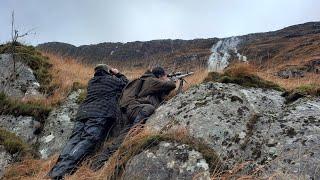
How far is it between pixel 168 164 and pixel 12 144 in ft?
15.0

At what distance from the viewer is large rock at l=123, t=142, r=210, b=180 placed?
8891 millimetres

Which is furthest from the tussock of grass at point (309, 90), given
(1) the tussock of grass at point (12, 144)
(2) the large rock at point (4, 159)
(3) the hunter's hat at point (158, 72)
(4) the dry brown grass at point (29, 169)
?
(2) the large rock at point (4, 159)

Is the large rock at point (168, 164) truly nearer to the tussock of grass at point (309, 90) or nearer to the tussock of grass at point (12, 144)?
the tussock of grass at point (309, 90)

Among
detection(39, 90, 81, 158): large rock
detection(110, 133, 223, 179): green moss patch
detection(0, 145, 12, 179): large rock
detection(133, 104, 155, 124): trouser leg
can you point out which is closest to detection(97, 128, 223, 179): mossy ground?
detection(110, 133, 223, 179): green moss patch

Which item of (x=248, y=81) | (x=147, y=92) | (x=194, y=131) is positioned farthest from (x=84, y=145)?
(x=248, y=81)

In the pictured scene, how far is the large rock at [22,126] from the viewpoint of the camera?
13281mm

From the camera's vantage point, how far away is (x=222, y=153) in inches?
368

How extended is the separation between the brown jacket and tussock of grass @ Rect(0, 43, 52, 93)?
3905 millimetres

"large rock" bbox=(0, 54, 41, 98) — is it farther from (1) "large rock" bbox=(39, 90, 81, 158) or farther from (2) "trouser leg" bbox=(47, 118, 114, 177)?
(2) "trouser leg" bbox=(47, 118, 114, 177)

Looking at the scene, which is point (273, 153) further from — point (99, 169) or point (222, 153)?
point (99, 169)

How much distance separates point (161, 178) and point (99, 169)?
5.90 ft

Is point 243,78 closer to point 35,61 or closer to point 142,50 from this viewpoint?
point 35,61

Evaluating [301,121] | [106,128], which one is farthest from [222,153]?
[106,128]

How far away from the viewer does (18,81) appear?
51.4 feet
